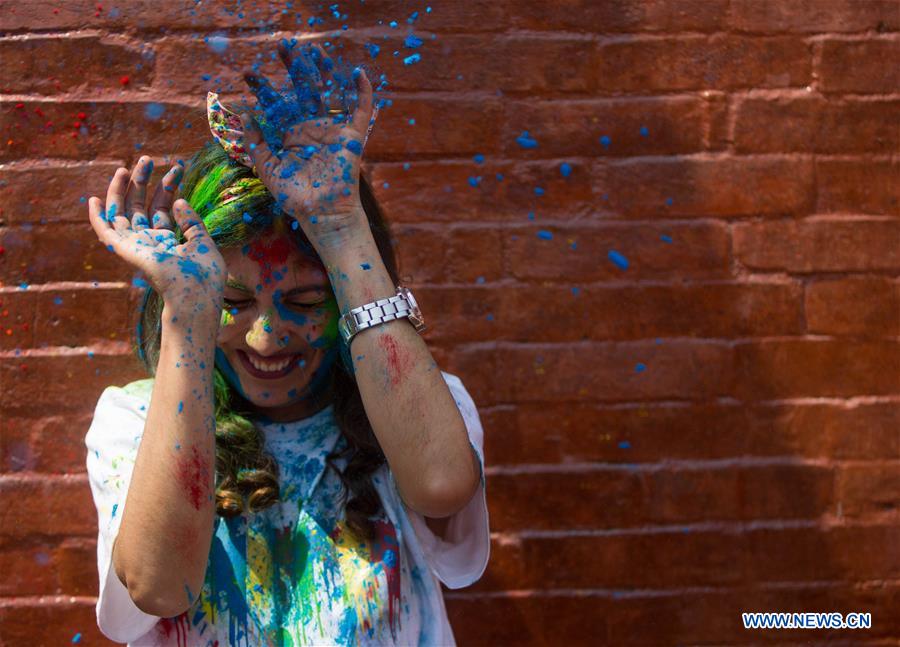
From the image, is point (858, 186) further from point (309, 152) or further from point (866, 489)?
point (309, 152)

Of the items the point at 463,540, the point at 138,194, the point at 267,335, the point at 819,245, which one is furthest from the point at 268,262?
the point at 819,245

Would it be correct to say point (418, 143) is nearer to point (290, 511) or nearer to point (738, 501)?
point (290, 511)

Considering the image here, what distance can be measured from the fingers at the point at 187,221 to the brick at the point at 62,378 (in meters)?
0.62

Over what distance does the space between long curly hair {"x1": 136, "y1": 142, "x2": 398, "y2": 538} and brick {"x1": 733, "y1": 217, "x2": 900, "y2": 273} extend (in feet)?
2.86

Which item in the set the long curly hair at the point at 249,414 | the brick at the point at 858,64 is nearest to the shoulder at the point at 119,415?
the long curly hair at the point at 249,414

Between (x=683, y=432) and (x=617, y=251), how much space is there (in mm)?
432

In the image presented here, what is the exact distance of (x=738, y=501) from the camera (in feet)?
6.39

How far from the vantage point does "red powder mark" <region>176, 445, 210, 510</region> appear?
122 centimetres

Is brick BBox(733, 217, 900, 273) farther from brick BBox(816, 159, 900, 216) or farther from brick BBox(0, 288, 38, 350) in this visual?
brick BBox(0, 288, 38, 350)

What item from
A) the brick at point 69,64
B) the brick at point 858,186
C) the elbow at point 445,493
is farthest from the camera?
the brick at point 858,186

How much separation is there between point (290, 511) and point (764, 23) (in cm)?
144

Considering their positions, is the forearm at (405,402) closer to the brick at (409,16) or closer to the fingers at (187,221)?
the fingers at (187,221)

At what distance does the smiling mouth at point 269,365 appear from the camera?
1413 mm

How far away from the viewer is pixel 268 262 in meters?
1.39
